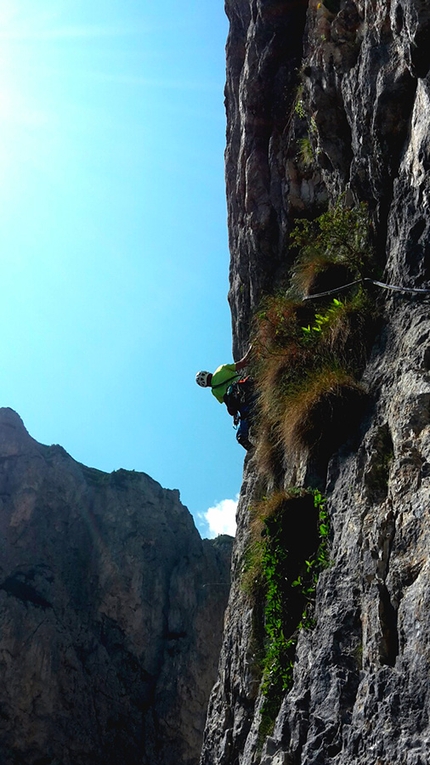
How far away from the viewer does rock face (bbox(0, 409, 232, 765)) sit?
25.8 meters

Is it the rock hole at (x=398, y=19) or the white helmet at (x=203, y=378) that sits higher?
the rock hole at (x=398, y=19)

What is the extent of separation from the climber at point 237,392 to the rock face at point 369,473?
65 centimetres

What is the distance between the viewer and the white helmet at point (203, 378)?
39.5 feet

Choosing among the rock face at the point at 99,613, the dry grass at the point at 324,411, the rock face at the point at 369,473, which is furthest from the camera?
the rock face at the point at 99,613

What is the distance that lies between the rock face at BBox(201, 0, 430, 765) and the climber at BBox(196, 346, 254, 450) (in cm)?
65

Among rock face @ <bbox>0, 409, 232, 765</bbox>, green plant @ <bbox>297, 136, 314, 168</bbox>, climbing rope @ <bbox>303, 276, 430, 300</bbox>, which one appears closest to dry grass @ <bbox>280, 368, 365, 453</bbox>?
climbing rope @ <bbox>303, 276, 430, 300</bbox>

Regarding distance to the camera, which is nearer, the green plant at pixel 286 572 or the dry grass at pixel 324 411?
the green plant at pixel 286 572

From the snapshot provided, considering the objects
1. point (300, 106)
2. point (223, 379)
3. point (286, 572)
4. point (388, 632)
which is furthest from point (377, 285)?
point (300, 106)

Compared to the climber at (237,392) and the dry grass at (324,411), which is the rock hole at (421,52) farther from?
the climber at (237,392)

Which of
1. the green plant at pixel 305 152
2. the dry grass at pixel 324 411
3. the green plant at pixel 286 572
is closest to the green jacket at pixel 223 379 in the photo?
the green plant at pixel 305 152

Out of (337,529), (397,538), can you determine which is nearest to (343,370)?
(337,529)

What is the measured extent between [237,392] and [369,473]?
5.01 m

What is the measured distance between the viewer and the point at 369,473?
20.7 feet

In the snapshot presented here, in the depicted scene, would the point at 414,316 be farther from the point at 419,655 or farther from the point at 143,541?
the point at 143,541
